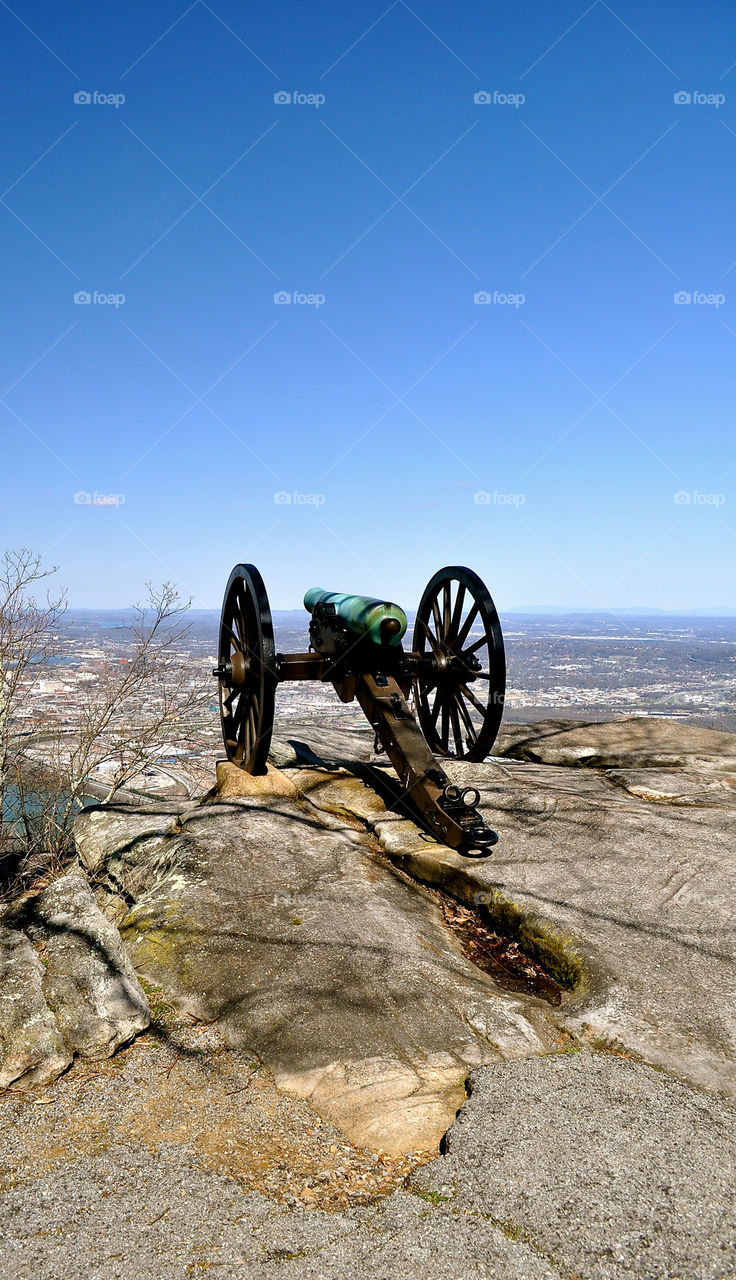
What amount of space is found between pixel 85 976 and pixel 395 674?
4.26 m

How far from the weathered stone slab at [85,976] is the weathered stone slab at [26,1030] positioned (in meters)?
0.06

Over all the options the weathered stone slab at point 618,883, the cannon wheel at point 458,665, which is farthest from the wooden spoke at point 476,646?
the weathered stone slab at point 618,883

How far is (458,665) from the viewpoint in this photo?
782cm

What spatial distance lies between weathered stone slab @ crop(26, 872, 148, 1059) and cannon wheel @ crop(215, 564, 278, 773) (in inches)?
101

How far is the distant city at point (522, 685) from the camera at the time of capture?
521 inches

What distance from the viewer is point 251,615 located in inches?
273

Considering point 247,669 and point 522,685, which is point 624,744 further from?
point 522,685

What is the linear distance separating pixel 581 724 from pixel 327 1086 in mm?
7959

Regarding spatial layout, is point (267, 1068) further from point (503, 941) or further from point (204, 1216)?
point (503, 941)

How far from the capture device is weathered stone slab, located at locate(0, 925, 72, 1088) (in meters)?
3.12

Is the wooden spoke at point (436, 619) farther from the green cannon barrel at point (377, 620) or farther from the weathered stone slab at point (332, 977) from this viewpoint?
the weathered stone slab at point (332, 977)

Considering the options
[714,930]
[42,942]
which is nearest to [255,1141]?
[42,942]

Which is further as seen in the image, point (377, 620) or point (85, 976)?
point (377, 620)

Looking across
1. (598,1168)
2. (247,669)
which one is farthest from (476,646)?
(598,1168)
